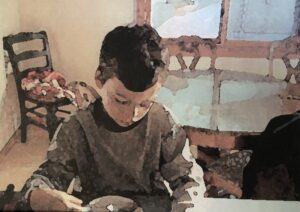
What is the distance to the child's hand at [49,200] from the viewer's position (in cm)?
116

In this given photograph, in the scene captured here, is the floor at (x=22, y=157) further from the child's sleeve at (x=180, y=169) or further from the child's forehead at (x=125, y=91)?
the child's sleeve at (x=180, y=169)

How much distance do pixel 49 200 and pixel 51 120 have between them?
0.21 metres

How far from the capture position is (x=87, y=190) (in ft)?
3.92

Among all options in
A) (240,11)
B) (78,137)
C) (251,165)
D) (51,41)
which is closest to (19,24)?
(51,41)

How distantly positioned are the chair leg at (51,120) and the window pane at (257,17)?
0.48 metres

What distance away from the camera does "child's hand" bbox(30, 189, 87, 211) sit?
1.16m

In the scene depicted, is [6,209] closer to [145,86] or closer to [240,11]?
[145,86]

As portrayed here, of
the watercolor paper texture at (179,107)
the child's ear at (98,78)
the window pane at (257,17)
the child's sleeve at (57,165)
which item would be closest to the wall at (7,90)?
the watercolor paper texture at (179,107)

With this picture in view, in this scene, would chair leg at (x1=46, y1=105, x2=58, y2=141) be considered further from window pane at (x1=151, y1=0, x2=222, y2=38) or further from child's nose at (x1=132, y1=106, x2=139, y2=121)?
Answer: window pane at (x1=151, y1=0, x2=222, y2=38)

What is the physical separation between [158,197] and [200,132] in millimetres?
211

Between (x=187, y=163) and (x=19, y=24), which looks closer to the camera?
(x=19, y=24)

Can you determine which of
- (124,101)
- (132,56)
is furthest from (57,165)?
(132,56)

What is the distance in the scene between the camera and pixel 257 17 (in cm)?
111

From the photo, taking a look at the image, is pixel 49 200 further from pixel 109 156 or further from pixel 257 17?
pixel 257 17
